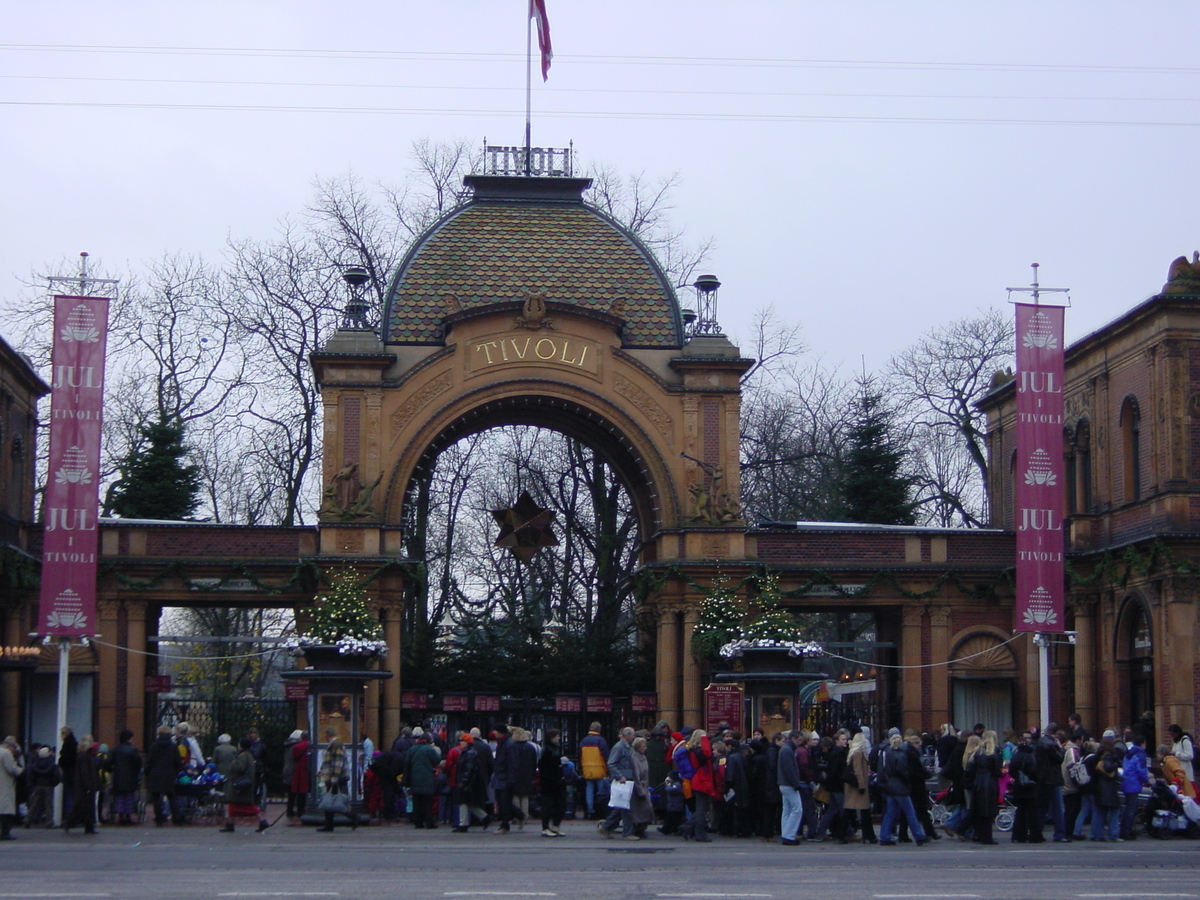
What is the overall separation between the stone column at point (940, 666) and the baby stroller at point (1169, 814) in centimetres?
1290

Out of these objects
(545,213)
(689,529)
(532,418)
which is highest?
(545,213)

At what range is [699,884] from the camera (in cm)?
1791

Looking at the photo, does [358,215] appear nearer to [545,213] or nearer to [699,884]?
[545,213]

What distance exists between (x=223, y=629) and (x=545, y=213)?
2112 cm

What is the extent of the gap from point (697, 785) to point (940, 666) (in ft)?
51.0

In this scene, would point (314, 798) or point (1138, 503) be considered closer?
point (314, 798)

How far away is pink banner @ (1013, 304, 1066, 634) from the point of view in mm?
33938

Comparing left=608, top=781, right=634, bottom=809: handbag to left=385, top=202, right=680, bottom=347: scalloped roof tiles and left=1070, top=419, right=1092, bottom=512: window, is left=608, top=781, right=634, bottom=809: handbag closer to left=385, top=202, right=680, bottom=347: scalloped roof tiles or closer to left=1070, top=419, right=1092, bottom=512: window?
left=385, top=202, right=680, bottom=347: scalloped roof tiles

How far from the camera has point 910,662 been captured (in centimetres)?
3934

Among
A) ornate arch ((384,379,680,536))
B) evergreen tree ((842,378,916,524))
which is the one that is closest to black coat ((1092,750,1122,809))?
ornate arch ((384,379,680,536))

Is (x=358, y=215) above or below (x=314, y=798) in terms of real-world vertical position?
above

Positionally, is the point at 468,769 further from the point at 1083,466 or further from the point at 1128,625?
the point at 1083,466

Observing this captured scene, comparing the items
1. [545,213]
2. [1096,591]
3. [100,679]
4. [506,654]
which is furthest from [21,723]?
[1096,591]

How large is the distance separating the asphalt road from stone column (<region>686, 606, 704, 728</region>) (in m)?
11.3
